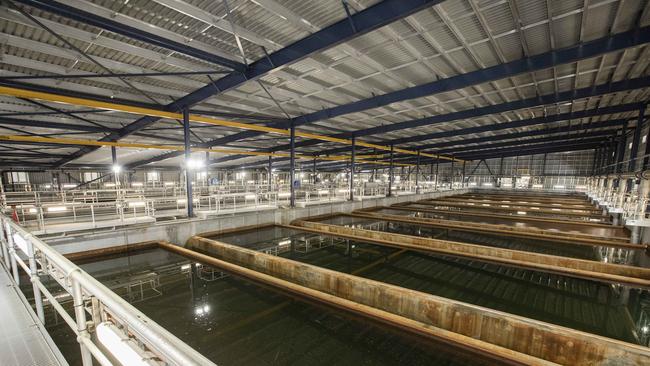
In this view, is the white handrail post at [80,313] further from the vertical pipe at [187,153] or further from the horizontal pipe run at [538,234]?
the horizontal pipe run at [538,234]

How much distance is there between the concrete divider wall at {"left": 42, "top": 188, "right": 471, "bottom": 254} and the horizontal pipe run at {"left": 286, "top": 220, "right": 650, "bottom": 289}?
3.85 meters

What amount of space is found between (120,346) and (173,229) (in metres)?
9.78

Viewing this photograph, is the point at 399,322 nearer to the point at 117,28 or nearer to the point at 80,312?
the point at 80,312

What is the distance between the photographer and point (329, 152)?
28281 mm

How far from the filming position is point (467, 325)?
4742 mm

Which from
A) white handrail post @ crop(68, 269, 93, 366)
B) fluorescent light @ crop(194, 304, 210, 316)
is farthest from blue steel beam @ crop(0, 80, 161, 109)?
white handrail post @ crop(68, 269, 93, 366)

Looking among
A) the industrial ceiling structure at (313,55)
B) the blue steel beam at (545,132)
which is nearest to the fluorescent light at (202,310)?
the industrial ceiling structure at (313,55)

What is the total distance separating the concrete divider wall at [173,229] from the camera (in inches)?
313

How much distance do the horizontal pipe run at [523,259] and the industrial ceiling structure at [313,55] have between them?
5826mm

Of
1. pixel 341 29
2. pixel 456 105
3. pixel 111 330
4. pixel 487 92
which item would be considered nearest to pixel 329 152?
pixel 456 105

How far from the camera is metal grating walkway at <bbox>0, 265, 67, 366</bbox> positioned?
88.7 inches

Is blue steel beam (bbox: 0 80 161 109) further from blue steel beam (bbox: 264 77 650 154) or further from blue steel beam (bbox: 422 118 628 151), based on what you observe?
blue steel beam (bbox: 422 118 628 151)

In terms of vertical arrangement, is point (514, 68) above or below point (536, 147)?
above

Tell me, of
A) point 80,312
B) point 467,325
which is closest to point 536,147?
point 467,325
